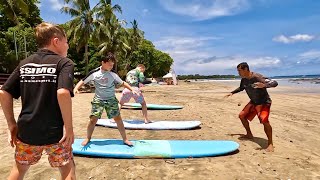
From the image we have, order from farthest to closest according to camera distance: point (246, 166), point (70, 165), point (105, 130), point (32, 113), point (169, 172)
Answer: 1. point (105, 130)
2. point (246, 166)
3. point (169, 172)
4. point (70, 165)
5. point (32, 113)

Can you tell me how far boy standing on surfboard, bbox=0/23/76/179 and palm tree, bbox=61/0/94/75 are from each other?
97.0ft

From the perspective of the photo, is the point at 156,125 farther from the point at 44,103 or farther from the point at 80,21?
the point at 80,21

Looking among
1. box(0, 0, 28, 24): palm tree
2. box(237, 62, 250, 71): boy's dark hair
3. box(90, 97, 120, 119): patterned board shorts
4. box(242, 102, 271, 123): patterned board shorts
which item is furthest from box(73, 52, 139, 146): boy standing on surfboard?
box(0, 0, 28, 24): palm tree

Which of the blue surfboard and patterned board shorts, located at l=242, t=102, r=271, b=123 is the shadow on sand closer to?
patterned board shorts, located at l=242, t=102, r=271, b=123

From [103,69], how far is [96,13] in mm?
27788

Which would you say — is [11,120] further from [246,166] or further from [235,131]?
[235,131]

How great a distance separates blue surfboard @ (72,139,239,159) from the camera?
18.3 feet

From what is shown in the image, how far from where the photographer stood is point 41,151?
115 inches

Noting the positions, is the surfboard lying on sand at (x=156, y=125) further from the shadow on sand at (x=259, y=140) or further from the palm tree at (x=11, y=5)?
the palm tree at (x=11, y=5)

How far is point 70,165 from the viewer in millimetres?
2996

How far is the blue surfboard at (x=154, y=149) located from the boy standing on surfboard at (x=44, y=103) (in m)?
2.64

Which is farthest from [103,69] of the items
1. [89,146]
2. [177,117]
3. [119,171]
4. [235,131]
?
[177,117]

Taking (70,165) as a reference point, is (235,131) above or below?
below

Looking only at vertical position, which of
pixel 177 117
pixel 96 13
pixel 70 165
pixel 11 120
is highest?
pixel 96 13
